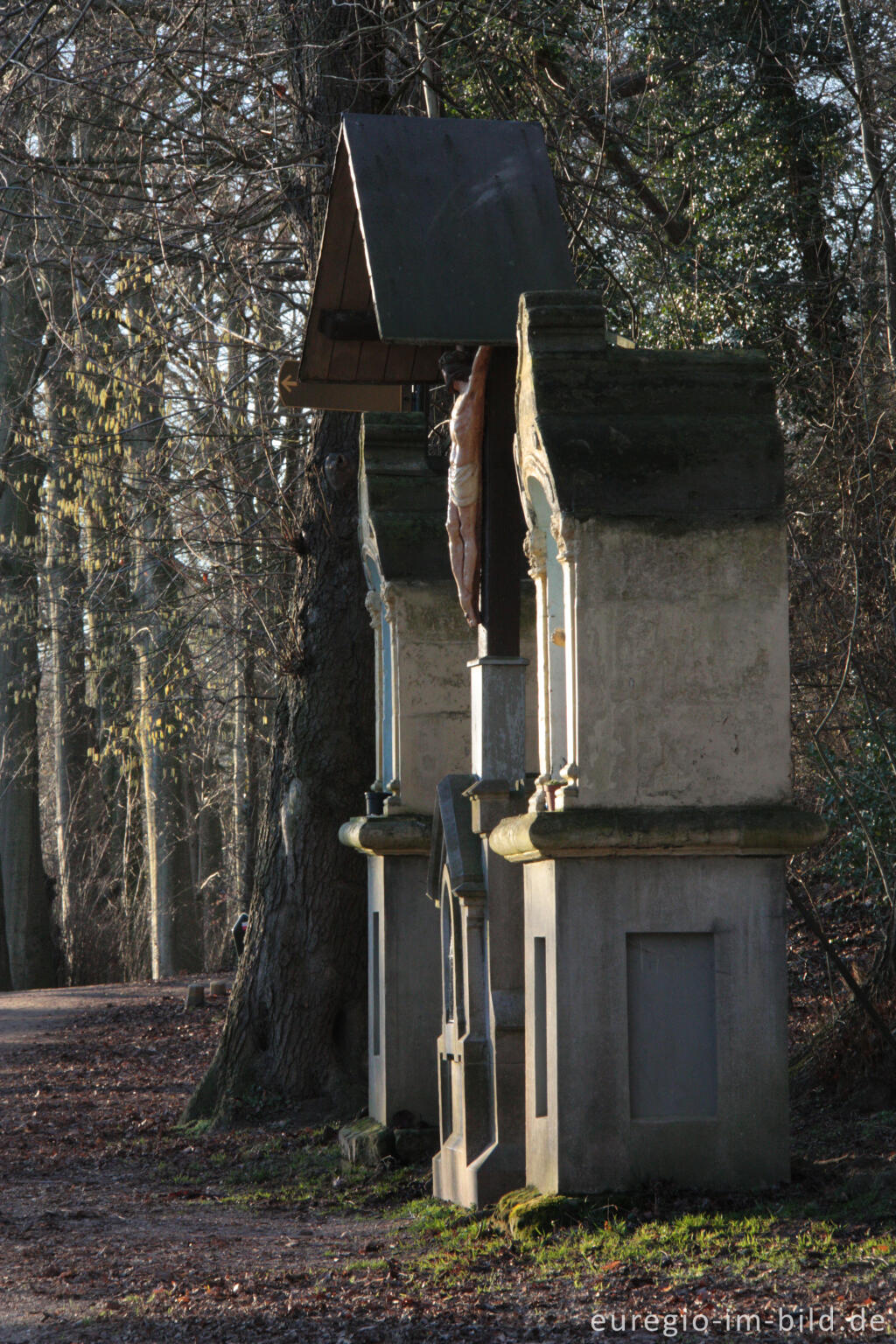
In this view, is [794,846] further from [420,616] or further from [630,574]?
[420,616]

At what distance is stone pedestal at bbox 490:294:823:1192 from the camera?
6.23 m

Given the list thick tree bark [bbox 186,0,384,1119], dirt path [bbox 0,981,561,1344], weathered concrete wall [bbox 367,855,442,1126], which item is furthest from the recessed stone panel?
thick tree bark [bbox 186,0,384,1119]

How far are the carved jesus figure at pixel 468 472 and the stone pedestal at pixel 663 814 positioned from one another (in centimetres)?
109

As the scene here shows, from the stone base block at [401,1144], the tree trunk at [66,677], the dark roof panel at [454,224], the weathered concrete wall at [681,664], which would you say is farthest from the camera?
the tree trunk at [66,677]

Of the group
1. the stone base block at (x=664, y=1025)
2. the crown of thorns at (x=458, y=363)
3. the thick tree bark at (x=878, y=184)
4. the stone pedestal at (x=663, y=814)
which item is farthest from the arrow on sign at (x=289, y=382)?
the stone base block at (x=664, y=1025)

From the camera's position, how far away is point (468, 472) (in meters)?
7.62

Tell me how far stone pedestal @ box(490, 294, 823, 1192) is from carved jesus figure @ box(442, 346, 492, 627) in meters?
1.09

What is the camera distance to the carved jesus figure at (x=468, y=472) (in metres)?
7.64

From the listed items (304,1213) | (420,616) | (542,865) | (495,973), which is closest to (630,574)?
(542,865)

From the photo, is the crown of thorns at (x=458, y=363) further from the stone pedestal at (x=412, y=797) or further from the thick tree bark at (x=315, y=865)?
the thick tree bark at (x=315, y=865)

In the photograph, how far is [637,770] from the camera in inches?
250

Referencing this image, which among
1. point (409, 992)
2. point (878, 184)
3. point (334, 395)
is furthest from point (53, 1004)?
point (878, 184)

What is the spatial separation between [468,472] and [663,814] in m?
2.22

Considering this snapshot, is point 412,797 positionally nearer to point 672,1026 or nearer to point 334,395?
point 334,395
